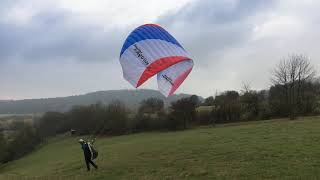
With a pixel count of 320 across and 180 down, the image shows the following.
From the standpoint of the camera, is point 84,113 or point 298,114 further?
point 84,113

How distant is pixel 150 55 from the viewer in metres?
19.5

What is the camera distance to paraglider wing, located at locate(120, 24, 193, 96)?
1936 centimetres

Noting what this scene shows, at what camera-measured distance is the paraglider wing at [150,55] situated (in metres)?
19.4

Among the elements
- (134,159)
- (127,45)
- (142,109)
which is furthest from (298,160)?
(142,109)

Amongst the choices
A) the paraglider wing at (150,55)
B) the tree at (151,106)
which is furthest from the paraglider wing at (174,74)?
the tree at (151,106)

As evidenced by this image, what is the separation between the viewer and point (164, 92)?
63.7ft

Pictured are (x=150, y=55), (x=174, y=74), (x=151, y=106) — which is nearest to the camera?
(x=150, y=55)

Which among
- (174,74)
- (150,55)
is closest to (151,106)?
(174,74)

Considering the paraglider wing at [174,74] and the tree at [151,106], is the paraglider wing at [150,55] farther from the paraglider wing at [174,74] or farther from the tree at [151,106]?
the tree at [151,106]

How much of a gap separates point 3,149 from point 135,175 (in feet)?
181

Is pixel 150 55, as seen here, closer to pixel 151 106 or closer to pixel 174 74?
pixel 174 74

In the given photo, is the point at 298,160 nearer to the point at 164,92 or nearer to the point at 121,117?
the point at 164,92

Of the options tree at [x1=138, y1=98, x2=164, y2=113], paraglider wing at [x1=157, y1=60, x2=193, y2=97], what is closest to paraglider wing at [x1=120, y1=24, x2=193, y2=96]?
paraglider wing at [x1=157, y1=60, x2=193, y2=97]

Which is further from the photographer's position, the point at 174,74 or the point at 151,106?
the point at 151,106
